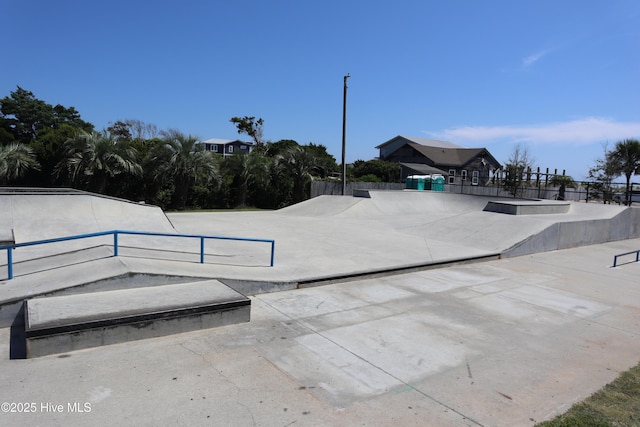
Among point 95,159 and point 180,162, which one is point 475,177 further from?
point 95,159

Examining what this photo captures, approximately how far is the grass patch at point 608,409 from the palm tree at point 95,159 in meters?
21.9

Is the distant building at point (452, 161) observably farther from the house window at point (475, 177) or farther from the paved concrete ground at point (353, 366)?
the paved concrete ground at point (353, 366)

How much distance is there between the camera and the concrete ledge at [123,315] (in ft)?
15.2

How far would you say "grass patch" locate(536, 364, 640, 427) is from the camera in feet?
12.0

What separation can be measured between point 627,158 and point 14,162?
48819mm

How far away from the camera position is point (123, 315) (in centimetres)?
507

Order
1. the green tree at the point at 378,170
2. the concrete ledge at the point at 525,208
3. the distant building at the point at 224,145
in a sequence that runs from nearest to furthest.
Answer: the concrete ledge at the point at 525,208, the green tree at the point at 378,170, the distant building at the point at 224,145

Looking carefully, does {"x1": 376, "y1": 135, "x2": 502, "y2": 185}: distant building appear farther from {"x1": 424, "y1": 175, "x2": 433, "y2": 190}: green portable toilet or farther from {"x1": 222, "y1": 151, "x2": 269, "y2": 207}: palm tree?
{"x1": 222, "y1": 151, "x2": 269, "y2": 207}: palm tree

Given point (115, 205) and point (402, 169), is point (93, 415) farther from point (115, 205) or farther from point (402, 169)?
point (402, 169)

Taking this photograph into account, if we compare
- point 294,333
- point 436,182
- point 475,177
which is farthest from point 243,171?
point 475,177

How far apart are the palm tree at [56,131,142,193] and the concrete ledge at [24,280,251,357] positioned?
17.2m

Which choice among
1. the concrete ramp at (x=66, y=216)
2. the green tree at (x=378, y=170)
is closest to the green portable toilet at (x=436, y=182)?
the green tree at (x=378, y=170)

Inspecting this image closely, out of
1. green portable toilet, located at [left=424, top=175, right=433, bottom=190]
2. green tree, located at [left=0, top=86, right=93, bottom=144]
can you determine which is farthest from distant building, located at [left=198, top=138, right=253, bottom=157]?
green portable toilet, located at [left=424, top=175, right=433, bottom=190]

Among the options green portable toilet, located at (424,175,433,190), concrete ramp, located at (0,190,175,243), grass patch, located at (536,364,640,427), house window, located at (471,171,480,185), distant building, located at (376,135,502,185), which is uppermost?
distant building, located at (376,135,502,185)
